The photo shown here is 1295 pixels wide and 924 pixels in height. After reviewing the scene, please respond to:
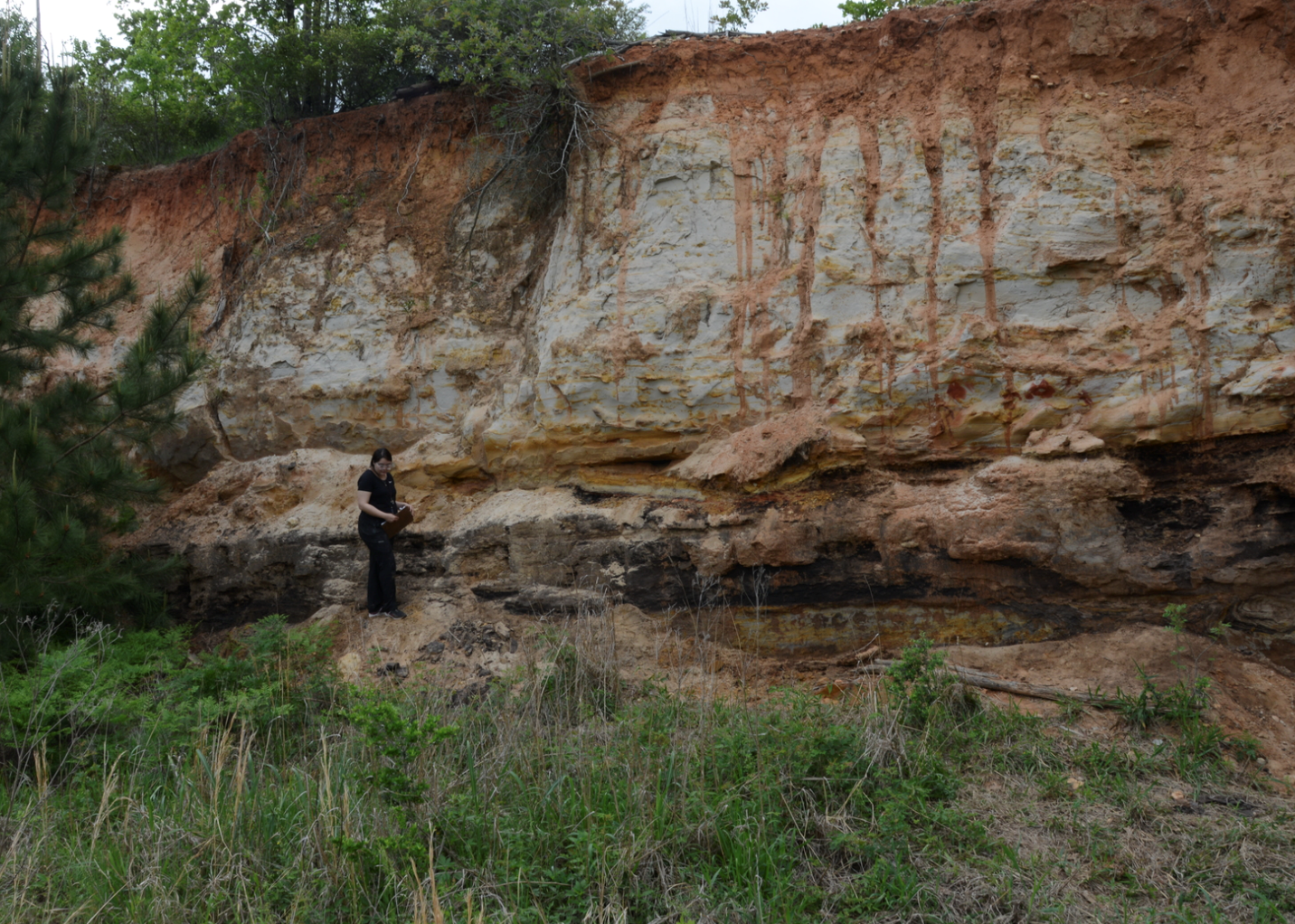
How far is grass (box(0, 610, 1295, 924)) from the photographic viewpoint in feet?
11.0

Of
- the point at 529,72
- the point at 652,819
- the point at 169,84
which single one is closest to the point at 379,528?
the point at 652,819

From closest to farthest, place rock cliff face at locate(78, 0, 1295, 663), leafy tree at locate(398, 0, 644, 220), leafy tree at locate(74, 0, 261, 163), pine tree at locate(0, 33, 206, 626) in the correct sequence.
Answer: rock cliff face at locate(78, 0, 1295, 663) → pine tree at locate(0, 33, 206, 626) → leafy tree at locate(398, 0, 644, 220) → leafy tree at locate(74, 0, 261, 163)

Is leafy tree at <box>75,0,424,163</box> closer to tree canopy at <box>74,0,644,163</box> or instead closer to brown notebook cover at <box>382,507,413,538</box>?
tree canopy at <box>74,0,644,163</box>

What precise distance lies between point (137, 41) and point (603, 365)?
45.3ft

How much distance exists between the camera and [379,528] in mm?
7000

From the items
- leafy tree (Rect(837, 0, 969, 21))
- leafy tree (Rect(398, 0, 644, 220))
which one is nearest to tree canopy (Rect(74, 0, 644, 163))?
leafy tree (Rect(398, 0, 644, 220))

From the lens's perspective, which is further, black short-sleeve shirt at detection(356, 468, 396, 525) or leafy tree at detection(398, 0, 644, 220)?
leafy tree at detection(398, 0, 644, 220)

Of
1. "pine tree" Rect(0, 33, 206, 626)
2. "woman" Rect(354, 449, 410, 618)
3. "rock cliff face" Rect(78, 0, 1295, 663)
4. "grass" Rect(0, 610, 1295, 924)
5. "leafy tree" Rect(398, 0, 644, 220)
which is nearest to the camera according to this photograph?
"grass" Rect(0, 610, 1295, 924)

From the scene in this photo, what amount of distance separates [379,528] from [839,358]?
3.85m

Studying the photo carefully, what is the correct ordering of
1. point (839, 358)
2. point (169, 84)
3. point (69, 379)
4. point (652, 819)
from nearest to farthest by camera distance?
point (652, 819), point (839, 358), point (69, 379), point (169, 84)

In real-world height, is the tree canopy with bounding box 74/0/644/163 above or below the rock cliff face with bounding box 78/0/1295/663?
above

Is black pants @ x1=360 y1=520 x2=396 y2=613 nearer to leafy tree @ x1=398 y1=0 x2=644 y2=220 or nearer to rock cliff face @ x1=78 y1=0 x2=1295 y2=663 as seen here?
rock cliff face @ x1=78 y1=0 x2=1295 y2=663

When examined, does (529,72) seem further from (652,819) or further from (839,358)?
(652,819)

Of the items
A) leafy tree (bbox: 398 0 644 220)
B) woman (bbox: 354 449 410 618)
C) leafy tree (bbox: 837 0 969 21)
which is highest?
leafy tree (bbox: 837 0 969 21)
